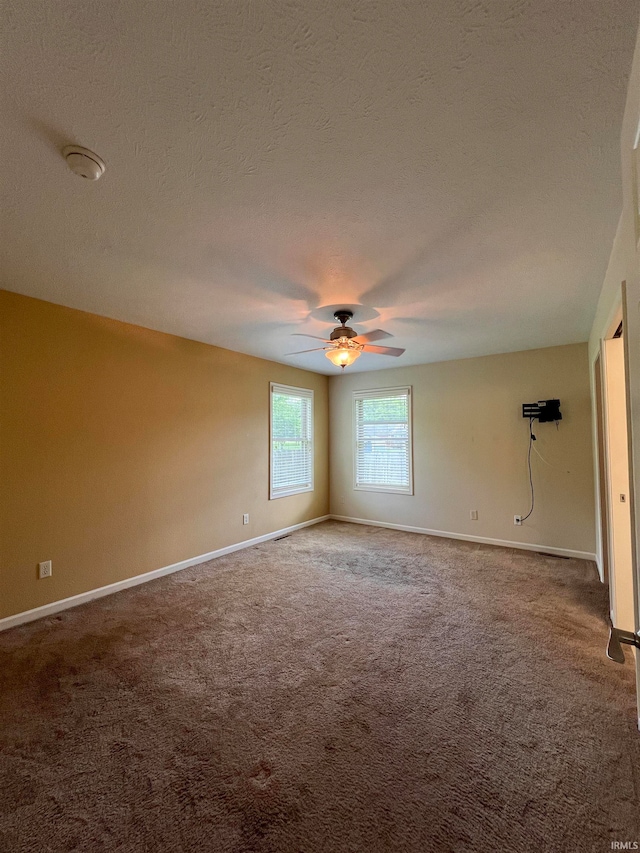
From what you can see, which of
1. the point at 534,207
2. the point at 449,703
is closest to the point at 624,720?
the point at 449,703

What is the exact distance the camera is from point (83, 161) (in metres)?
1.38

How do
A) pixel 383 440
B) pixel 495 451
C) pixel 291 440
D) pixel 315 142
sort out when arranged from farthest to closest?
pixel 383 440 → pixel 291 440 → pixel 495 451 → pixel 315 142

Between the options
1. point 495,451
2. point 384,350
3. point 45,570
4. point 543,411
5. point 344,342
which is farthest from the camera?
point 495,451

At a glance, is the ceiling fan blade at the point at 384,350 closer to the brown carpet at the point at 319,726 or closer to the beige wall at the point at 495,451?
the beige wall at the point at 495,451

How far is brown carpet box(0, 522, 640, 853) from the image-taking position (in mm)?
1287

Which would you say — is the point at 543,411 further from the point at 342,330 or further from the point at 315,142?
the point at 315,142

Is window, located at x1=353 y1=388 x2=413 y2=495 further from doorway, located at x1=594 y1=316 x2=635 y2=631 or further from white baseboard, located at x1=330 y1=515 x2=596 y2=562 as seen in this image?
doorway, located at x1=594 y1=316 x2=635 y2=631

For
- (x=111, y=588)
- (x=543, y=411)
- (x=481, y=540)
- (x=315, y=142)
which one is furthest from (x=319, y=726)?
(x=543, y=411)

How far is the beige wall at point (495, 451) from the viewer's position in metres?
4.14

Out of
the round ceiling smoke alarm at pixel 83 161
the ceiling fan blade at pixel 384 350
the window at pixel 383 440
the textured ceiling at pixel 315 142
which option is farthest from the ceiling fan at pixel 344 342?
the window at pixel 383 440

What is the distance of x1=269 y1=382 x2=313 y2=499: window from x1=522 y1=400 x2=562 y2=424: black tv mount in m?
3.13

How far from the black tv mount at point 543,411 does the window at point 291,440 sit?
123 inches

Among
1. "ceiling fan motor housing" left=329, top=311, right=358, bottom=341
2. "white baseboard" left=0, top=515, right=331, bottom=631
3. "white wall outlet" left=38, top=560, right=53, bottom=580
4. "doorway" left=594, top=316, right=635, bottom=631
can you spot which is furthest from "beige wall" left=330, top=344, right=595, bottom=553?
"white wall outlet" left=38, top=560, right=53, bottom=580

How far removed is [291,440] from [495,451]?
2.92 meters
